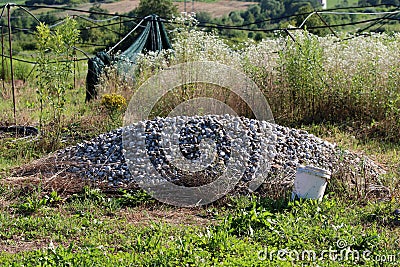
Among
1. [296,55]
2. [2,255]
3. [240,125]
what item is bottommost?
[2,255]

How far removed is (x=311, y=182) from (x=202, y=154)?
1.15m

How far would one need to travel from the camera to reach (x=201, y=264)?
3.41 m

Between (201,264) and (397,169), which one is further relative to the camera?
(397,169)

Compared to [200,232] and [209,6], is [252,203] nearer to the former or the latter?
[200,232]

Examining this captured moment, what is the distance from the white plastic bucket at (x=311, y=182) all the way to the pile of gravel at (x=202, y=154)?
1.06 feet

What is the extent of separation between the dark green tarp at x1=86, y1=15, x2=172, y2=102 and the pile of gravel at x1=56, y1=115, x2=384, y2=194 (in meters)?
3.63

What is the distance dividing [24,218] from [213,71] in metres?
3.97

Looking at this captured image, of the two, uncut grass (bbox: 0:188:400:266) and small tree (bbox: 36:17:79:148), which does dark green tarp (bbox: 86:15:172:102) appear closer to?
small tree (bbox: 36:17:79:148)

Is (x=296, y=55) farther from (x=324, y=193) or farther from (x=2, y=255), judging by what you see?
(x=2, y=255)

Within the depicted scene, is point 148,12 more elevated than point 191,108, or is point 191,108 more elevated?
point 148,12

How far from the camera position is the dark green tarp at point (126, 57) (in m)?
9.45

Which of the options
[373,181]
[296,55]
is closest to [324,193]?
[373,181]

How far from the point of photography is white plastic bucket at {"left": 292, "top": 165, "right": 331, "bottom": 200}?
4645 mm

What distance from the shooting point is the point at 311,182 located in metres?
4.65
